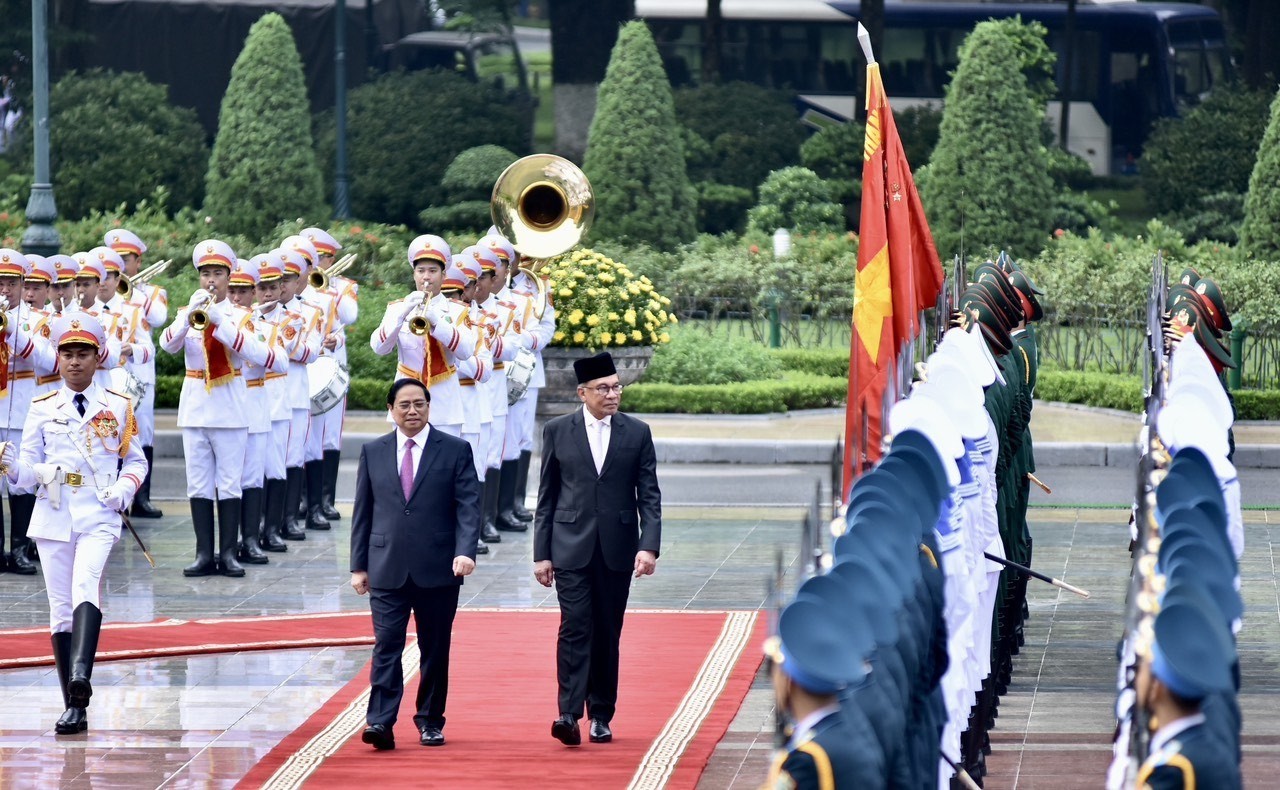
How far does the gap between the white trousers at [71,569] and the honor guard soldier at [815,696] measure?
194 inches

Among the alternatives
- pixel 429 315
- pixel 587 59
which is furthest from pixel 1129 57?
pixel 429 315

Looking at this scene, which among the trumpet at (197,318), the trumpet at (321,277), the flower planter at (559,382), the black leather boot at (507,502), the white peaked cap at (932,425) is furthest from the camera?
the flower planter at (559,382)

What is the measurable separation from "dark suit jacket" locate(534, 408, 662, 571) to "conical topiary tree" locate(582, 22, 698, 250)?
20745mm

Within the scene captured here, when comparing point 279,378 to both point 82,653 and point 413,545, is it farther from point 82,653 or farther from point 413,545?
point 413,545

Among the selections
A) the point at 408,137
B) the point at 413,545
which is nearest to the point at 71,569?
the point at 413,545

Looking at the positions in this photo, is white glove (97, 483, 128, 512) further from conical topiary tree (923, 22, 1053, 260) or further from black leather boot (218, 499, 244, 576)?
conical topiary tree (923, 22, 1053, 260)

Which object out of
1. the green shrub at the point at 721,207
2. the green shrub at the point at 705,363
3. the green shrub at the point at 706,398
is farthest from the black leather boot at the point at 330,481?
the green shrub at the point at 721,207

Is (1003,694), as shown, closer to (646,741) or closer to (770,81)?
(646,741)

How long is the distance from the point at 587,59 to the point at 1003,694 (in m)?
27.2

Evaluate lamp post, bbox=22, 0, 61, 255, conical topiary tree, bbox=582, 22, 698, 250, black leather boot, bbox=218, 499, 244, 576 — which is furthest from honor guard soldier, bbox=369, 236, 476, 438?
conical topiary tree, bbox=582, 22, 698, 250

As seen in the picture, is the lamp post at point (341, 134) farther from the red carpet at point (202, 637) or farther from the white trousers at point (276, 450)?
the red carpet at point (202, 637)

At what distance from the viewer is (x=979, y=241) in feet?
91.7

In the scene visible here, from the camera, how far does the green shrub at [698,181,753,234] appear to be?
3409 centimetres

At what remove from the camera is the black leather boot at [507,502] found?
14.6m
